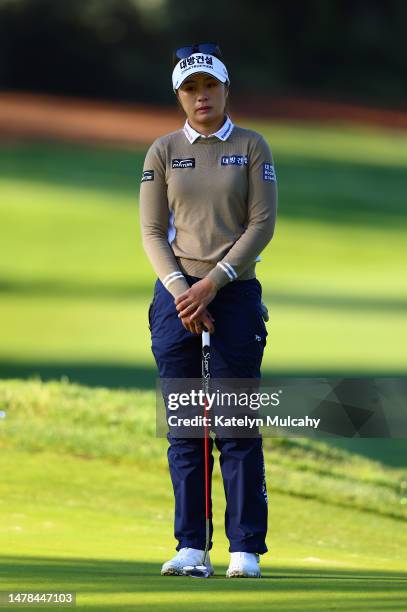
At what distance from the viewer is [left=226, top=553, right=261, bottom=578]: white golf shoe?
5.19 metres

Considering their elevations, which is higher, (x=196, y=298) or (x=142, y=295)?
(x=142, y=295)

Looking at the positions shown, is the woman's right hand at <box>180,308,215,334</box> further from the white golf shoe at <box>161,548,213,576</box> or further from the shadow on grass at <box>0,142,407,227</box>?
the shadow on grass at <box>0,142,407,227</box>

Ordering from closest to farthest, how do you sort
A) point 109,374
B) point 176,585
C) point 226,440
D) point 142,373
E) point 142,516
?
point 176,585 → point 226,440 → point 142,516 → point 109,374 → point 142,373

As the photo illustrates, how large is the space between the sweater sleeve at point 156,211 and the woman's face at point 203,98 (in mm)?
152

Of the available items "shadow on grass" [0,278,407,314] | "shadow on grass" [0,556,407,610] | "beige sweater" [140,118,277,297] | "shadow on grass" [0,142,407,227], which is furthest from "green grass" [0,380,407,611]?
"shadow on grass" [0,142,407,227]

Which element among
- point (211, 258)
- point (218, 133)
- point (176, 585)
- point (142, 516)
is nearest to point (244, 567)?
point (176, 585)

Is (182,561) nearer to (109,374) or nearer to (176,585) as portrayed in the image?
(176,585)

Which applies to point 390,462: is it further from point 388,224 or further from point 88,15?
point 88,15

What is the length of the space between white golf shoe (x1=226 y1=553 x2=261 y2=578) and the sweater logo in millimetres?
1146

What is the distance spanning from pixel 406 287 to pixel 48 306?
12.7ft

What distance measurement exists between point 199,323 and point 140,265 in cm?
1361

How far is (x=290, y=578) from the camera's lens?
5.19 meters

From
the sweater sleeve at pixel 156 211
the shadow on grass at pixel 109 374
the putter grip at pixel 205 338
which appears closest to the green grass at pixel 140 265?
the shadow on grass at pixel 109 374

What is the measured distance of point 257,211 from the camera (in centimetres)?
535
